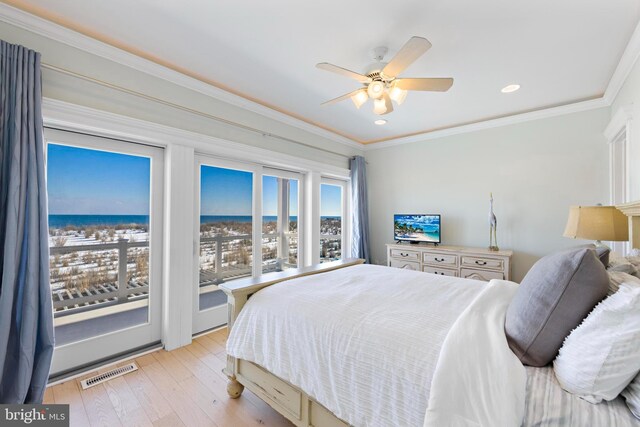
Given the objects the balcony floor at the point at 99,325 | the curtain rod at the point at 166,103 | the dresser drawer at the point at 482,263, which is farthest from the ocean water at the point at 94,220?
the dresser drawer at the point at 482,263

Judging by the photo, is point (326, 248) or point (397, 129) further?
point (326, 248)

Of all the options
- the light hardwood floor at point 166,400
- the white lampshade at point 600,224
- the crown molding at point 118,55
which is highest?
the crown molding at point 118,55

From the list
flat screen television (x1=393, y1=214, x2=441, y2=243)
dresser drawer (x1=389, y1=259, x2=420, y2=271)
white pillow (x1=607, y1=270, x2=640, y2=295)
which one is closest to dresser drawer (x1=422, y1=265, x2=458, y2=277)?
dresser drawer (x1=389, y1=259, x2=420, y2=271)

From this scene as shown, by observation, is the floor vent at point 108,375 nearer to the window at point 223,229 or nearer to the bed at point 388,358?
the window at point 223,229

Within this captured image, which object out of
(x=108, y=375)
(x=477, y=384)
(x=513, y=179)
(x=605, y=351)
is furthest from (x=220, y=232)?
(x=513, y=179)

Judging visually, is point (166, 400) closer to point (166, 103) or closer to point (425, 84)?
point (166, 103)

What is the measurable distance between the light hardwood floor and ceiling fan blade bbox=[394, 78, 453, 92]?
8.08 feet

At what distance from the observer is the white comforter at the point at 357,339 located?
1.03 m

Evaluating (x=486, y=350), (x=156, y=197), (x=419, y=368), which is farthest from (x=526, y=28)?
(x=156, y=197)

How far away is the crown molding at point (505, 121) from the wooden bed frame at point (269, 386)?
3.18m

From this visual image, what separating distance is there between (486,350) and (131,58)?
303cm

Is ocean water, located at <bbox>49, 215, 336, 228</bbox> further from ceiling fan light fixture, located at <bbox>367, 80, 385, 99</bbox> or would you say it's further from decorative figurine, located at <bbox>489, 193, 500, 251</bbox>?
decorative figurine, located at <bbox>489, 193, 500, 251</bbox>

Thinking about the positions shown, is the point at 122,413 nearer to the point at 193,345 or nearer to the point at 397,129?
the point at 193,345

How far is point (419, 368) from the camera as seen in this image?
0.99m
